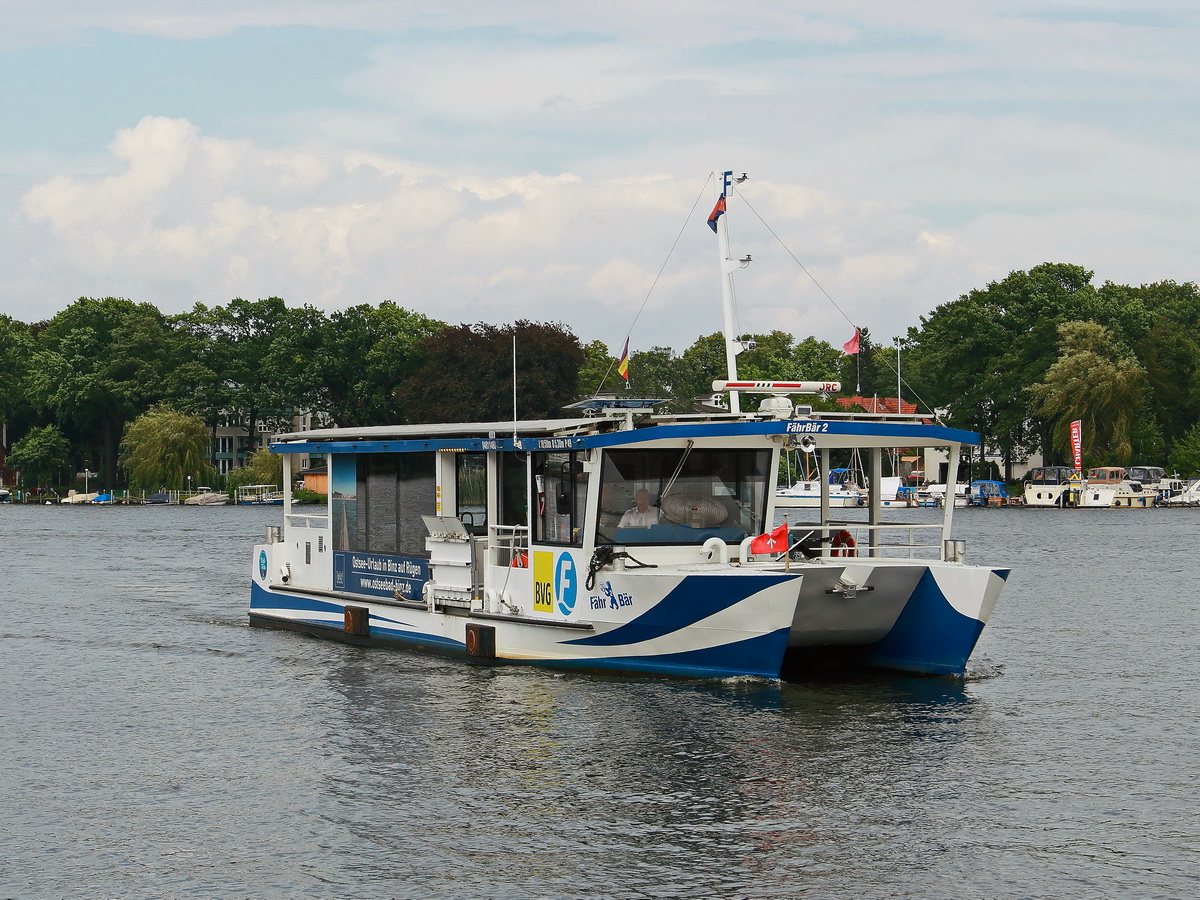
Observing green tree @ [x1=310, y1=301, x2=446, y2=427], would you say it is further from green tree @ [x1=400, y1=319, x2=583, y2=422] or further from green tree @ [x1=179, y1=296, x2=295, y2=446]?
green tree @ [x1=400, y1=319, x2=583, y2=422]

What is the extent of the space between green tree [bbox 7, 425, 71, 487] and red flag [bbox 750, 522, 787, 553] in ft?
376

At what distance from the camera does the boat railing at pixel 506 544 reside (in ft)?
70.6

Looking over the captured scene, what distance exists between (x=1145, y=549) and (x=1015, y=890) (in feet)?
147

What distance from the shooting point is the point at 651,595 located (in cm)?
1925

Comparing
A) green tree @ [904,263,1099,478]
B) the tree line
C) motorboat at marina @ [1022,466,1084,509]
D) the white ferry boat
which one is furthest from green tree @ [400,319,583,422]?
the white ferry boat

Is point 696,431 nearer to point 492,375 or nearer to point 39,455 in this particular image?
point 492,375

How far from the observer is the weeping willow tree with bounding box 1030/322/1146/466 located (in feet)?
299

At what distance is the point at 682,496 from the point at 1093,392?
252ft

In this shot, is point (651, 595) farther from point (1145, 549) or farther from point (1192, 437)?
point (1192, 437)

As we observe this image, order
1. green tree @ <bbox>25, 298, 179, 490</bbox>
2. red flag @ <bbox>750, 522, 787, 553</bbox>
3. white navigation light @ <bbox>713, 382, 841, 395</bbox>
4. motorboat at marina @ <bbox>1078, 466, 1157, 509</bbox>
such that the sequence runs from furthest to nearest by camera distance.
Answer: green tree @ <bbox>25, 298, 179, 490</bbox>, motorboat at marina @ <bbox>1078, 466, 1157, 509</bbox>, white navigation light @ <bbox>713, 382, 841, 395</bbox>, red flag @ <bbox>750, 522, 787, 553</bbox>

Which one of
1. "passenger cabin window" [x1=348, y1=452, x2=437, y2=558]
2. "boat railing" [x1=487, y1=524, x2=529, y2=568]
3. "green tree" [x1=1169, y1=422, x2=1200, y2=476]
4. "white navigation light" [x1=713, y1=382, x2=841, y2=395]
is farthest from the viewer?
"green tree" [x1=1169, y1=422, x2=1200, y2=476]

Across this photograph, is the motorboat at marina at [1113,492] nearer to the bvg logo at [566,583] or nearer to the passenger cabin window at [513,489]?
the passenger cabin window at [513,489]

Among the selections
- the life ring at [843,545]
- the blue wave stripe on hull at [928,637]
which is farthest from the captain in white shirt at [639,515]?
the blue wave stripe on hull at [928,637]

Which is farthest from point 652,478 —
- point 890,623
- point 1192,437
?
point 1192,437
